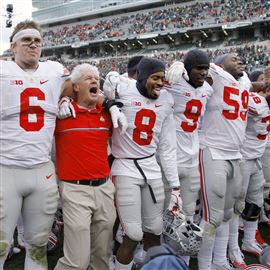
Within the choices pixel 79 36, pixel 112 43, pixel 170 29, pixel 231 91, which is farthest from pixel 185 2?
pixel 231 91

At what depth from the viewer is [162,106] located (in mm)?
3377

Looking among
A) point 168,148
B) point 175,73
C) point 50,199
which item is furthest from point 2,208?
point 175,73

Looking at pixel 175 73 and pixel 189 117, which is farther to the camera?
pixel 189 117

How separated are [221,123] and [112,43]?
44.7 m

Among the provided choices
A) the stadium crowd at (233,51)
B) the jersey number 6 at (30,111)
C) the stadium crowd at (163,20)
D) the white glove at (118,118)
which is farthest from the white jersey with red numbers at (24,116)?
the stadium crowd at (163,20)

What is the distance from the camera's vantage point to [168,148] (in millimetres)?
3436

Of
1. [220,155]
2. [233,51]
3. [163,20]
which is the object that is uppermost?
[163,20]

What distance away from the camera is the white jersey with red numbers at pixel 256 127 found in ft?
13.8

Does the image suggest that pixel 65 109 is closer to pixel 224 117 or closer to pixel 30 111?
pixel 30 111

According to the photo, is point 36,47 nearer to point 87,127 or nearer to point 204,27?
point 87,127

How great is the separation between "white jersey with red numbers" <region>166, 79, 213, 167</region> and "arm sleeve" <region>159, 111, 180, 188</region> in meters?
0.20

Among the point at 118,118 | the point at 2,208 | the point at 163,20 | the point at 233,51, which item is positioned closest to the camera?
the point at 2,208

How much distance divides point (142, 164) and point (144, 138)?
8.4 inches

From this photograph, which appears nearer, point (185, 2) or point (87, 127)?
point (87, 127)
